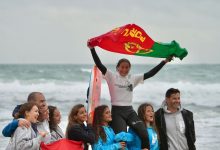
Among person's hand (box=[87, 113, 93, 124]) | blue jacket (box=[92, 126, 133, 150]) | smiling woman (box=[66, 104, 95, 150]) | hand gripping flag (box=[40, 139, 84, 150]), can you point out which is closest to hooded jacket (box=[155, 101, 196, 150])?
blue jacket (box=[92, 126, 133, 150])

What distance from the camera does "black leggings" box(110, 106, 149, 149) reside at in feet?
22.0

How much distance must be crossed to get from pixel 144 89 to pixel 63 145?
21.4 m

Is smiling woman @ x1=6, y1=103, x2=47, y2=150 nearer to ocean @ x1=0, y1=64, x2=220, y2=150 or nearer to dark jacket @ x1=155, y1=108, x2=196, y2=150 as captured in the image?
dark jacket @ x1=155, y1=108, x2=196, y2=150

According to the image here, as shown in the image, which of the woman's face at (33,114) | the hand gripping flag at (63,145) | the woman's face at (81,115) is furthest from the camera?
the woman's face at (81,115)

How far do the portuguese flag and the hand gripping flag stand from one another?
144cm

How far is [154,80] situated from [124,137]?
23970mm

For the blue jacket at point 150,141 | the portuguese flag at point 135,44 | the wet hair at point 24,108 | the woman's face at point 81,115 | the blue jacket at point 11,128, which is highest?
the portuguese flag at point 135,44

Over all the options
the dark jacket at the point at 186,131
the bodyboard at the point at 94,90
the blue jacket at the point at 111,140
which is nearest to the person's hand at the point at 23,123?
the blue jacket at the point at 111,140

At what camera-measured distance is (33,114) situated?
558 centimetres

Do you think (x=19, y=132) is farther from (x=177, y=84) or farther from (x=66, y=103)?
(x=177, y=84)

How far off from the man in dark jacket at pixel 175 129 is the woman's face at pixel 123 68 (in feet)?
1.85

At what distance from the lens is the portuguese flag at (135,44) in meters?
7.11

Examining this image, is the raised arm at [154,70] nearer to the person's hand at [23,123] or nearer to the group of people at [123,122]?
the group of people at [123,122]

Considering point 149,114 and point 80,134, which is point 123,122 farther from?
point 80,134
